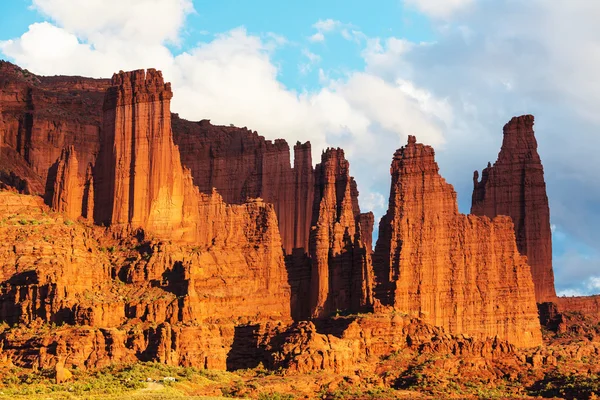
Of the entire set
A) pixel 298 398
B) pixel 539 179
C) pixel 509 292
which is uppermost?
pixel 539 179

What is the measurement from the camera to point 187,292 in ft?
511

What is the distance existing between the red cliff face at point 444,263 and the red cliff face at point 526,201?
17191 mm

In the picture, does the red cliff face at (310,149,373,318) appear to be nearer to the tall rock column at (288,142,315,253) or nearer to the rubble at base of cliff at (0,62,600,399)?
the rubble at base of cliff at (0,62,600,399)

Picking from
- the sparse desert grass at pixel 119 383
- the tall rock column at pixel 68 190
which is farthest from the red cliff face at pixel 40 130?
the sparse desert grass at pixel 119 383

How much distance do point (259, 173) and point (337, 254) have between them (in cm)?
2626

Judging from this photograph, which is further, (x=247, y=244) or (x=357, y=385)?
(x=247, y=244)

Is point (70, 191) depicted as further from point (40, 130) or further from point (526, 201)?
point (526, 201)

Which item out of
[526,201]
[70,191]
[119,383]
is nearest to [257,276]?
[70,191]

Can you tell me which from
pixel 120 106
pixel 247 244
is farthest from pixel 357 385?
pixel 120 106

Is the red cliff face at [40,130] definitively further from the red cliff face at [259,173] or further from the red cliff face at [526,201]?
the red cliff face at [526,201]

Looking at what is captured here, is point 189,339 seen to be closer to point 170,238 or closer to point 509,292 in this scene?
point 170,238

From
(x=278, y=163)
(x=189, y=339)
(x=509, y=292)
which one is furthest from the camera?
(x=278, y=163)

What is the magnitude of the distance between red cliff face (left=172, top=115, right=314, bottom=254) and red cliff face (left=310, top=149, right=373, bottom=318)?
11.3 metres

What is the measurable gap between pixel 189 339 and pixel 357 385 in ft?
39.1
